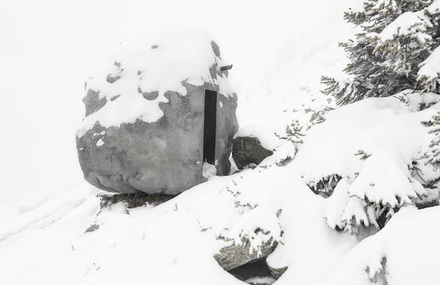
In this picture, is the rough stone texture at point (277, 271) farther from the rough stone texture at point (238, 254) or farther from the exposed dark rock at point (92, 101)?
A: the exposed dark rock at point (92, 101)

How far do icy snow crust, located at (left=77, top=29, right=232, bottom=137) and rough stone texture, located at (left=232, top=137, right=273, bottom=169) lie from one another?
244cm

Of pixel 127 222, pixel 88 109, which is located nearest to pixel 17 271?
pixel 127 222

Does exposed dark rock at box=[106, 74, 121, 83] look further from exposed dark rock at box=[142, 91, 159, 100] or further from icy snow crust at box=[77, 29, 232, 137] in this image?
exposed dark rock at box=[142, 91, 159, 100]

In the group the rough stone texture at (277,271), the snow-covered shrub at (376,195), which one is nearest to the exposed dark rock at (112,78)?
the rough stone texture at (277,271)

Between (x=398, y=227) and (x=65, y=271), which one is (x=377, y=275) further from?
(x=65, y=271)

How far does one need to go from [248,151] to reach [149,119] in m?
4.09

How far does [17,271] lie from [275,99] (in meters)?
26.7

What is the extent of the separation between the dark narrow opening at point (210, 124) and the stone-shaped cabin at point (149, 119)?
1.83 feet

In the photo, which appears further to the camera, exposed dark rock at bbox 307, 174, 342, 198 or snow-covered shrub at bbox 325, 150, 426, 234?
exposed dark rock at bbox 307, 174, 342, 198

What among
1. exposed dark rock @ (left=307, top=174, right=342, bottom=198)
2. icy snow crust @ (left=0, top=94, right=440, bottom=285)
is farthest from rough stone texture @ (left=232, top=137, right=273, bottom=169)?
exposed dark rock @ (left=307, top=174, right=342, bottom=198)

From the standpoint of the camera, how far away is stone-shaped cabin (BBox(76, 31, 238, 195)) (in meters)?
8.41

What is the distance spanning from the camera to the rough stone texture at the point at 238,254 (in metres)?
3.61

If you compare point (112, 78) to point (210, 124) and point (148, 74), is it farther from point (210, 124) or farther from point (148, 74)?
point (210, 124)

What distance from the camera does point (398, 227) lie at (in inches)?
101
